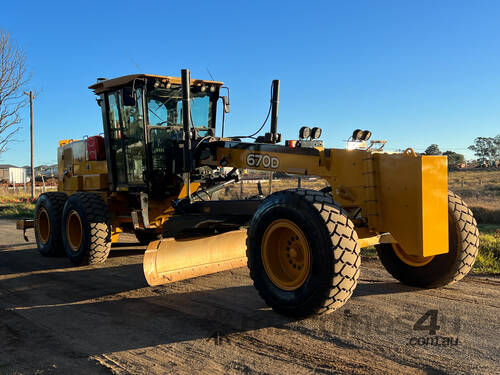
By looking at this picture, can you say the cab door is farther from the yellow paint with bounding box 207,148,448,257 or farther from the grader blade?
the yellow paint with bounding box 207,148,448,257

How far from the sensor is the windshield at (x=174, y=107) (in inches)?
285

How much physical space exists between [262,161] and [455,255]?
2412 millimetres

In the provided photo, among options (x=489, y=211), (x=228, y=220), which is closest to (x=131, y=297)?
(x=228, y=220)

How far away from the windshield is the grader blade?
2.23 m

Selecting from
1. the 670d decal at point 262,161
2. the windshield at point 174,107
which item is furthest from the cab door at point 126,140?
the 670d decal at point 262,161

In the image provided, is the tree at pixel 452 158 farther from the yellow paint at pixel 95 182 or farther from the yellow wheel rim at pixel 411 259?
the yellow paint at pixel 95 182

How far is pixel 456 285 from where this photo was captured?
5371mm

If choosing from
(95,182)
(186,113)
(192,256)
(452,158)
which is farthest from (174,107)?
(452,158)

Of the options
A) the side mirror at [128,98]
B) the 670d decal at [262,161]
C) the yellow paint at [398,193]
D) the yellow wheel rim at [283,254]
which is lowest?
the yellow wheel rim at [283,254]

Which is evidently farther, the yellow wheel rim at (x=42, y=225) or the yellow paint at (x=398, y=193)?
the yellow wheel rim at (x=42, y=225)

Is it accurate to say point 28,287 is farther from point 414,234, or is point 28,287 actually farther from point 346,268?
point 414,234

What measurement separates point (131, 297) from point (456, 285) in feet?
12.6

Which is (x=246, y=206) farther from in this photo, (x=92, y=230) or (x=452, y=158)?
(x=452, y=158)

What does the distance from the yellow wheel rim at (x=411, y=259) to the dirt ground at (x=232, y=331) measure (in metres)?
0.30
